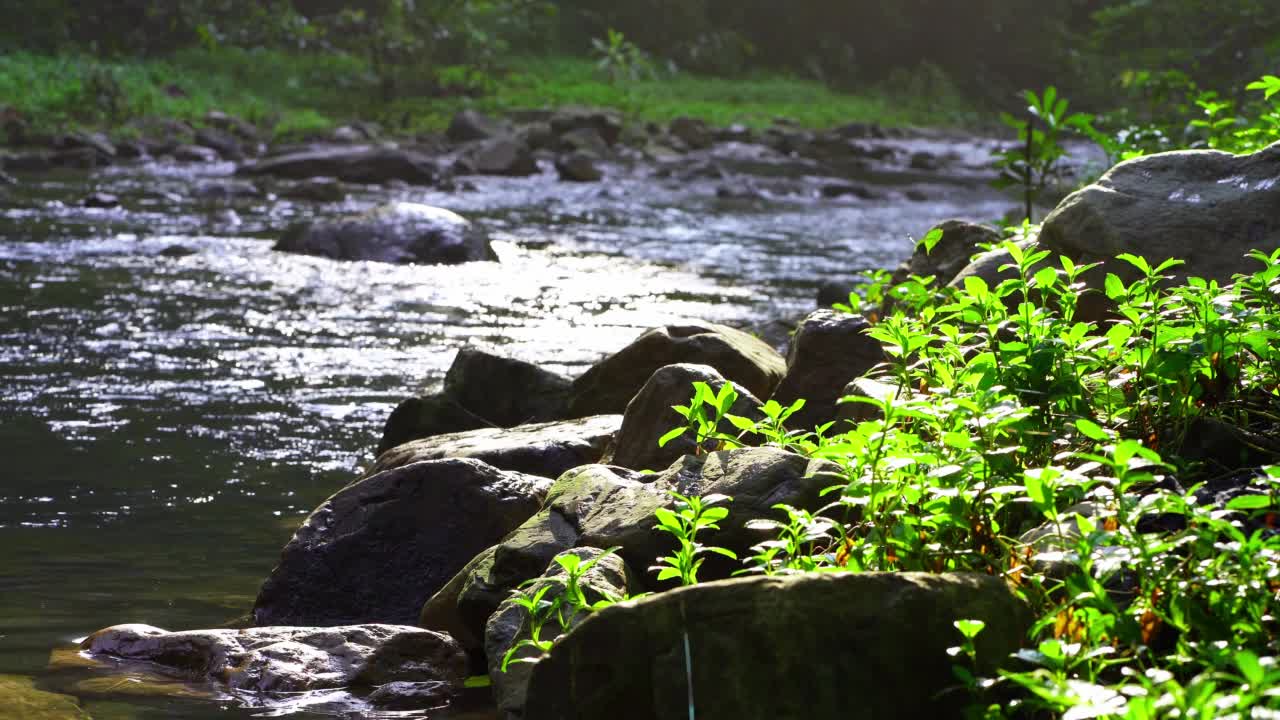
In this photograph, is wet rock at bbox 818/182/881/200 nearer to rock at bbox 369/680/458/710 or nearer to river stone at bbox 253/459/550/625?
river stone at bbox 253/459/550/625

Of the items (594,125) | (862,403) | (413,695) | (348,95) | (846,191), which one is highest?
(348,95)

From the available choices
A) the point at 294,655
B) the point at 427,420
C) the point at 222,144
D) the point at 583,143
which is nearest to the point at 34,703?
the point at 294,655

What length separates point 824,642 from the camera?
9.45 feet

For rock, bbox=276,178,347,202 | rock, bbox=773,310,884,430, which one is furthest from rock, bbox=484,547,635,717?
rock, bbox=276,178,347,202

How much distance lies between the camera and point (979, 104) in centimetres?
4772

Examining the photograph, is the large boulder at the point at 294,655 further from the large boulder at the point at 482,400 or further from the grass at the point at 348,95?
the grass at the point at 348,95

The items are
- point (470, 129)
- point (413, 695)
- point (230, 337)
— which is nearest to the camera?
point (413, 695)

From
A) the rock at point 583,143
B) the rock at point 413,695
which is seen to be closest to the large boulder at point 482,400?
the rock at point 413,695

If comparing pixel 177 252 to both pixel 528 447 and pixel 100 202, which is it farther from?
pixel 528 447

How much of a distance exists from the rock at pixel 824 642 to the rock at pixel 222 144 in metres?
20.0

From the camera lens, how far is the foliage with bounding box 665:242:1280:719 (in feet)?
A: 8.74

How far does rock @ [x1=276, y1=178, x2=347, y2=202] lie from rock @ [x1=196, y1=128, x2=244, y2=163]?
4.54 metres

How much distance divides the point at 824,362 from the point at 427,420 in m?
1.87

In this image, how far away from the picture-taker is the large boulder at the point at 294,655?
3982mm
